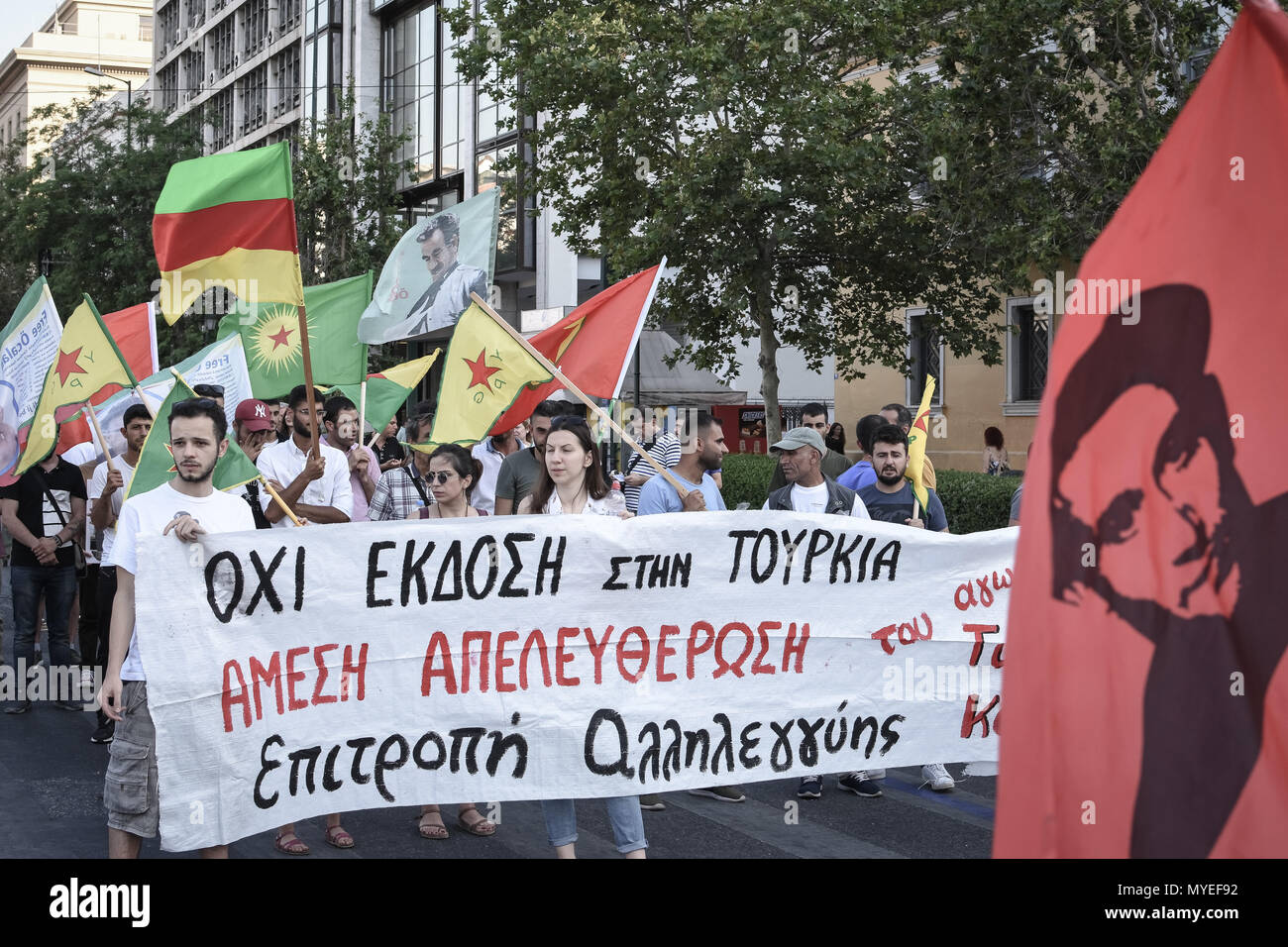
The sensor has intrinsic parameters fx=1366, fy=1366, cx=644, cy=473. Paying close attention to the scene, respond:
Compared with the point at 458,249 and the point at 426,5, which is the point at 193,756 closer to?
the point at 458,249

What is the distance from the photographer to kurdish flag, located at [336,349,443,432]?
10.3m

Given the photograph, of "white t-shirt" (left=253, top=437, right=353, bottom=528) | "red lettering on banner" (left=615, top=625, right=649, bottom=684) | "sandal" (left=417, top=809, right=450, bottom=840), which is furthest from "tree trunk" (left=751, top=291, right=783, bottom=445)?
"red lettering on banner" (left=615, top=625, right=649, bottom=684)

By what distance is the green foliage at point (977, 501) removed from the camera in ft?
46.4

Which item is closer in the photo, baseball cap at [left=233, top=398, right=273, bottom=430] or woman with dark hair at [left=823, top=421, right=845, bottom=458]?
baseball cap at [left=233, top=398, right=273, bottom=430]

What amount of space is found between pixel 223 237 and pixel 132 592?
2114mm

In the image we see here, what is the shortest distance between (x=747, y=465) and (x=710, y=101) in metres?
5.31

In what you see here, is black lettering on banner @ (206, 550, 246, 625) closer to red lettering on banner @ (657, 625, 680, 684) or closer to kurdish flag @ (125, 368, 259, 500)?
kurdish flag @ (125, 368, 259, 500)

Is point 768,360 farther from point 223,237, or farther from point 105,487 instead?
point 223,237

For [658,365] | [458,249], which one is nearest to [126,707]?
[458,249]

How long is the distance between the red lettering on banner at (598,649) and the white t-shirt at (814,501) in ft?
6.24

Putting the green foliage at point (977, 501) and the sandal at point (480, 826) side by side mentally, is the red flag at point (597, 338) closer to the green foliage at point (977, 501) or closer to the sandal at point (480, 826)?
the sandal at point (480, 826)

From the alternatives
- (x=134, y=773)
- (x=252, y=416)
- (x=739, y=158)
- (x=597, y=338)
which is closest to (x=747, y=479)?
(x=739, y=158)

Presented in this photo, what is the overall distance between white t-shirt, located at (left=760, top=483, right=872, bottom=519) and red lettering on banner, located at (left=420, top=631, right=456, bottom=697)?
2.34 metres

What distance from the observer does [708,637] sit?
5.38m
